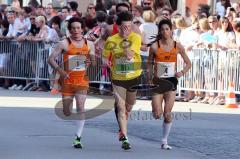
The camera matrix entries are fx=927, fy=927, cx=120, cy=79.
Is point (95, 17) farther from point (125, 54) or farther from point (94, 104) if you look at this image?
point (125, 54)

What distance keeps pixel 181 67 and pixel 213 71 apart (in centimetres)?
99

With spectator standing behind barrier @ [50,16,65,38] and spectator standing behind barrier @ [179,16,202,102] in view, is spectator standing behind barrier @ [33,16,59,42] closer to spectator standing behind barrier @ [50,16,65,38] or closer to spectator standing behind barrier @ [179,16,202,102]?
spectator standing behind barrier @ [50,16,65,38]

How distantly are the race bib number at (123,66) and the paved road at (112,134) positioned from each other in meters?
1.09

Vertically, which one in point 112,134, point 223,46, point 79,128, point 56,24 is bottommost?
point 112,134

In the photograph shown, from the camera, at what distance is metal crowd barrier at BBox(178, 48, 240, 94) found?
21.6 m

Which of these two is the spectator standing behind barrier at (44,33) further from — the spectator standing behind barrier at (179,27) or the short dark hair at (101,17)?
the spectator standing behind barrier at (179,27)

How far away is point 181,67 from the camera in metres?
22.7

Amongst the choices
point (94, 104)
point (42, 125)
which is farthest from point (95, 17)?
point (42, 125)

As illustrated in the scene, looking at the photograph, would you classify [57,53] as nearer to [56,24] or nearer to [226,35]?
[226,35]

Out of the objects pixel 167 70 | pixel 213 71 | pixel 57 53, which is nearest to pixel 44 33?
pixel 213 71

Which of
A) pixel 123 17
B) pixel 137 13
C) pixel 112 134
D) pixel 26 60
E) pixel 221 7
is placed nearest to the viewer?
pixel 123 17

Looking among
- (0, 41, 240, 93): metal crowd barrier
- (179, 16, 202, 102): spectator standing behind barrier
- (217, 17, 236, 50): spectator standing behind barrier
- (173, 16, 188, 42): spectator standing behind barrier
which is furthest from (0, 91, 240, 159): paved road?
(173, 16, 188, 42): spectator standing behind barrier

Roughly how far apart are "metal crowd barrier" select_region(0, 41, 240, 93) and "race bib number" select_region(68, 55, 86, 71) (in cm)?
774

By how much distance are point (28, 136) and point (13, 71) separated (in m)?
11.5
